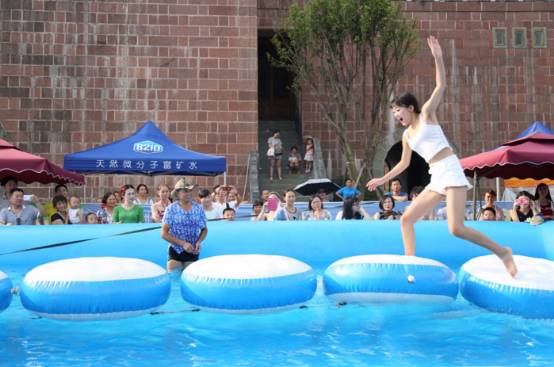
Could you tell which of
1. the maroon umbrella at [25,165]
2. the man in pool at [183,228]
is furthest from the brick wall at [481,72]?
the man in pool at [183,228]

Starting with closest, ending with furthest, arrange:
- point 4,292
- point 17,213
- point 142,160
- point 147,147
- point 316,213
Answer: point 4,292
point 17,213
point 316,213
point 142,160
point 147,147

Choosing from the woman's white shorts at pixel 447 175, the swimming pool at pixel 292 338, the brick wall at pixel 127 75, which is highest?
the brick wall at pixel 127 75

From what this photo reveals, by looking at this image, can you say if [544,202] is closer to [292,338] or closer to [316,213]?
[316,213]

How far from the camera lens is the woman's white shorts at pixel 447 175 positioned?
5191 mm

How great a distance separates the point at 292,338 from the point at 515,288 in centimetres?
191

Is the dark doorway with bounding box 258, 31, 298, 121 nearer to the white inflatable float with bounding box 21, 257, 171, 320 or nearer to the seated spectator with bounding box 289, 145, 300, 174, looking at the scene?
the seated spectator with bounding box 289, 145, 300, 174

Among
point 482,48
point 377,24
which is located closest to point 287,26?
point 377,24

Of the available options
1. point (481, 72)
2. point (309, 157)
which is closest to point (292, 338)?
point (309, 157)

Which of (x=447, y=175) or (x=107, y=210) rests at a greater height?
(x=447, y=175)

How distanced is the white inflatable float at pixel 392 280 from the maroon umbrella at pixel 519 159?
5078 millimetres

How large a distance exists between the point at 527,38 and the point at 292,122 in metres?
7.75

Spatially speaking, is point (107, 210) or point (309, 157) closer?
point (107, 210)

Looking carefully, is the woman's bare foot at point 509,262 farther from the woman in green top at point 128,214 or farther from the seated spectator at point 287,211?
the woman in green top at point 128,214

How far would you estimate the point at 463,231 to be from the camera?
5102 mm
